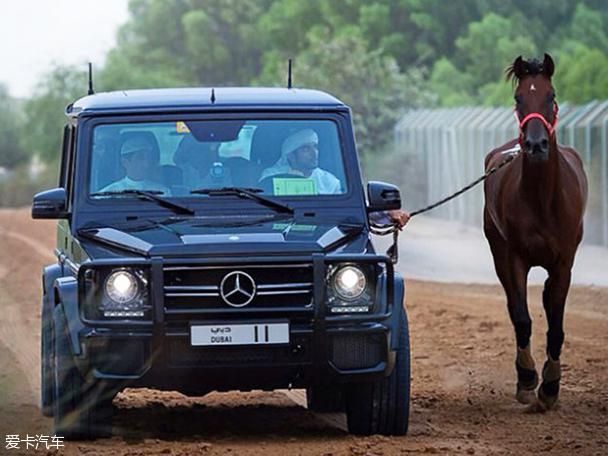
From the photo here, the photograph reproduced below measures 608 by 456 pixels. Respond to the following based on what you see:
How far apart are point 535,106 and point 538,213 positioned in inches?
34.2

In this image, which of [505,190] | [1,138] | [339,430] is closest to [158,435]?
[339,430]

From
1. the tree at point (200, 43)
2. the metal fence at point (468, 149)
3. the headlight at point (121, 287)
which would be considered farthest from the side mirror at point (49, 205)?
the tree at point (200, 43)

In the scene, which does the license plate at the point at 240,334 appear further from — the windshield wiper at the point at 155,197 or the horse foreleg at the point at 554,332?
the horse foreleg at the point at 554,332

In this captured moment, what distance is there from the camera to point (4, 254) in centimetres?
3095

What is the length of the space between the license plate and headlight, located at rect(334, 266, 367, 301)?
1.17 ft

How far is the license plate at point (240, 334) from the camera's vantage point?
9219mm

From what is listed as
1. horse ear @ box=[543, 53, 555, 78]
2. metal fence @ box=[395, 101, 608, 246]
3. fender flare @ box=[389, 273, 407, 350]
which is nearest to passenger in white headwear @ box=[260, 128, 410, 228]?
fender flare @ box=[389, 273, 407, 350]

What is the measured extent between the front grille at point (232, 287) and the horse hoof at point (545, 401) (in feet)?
8.65

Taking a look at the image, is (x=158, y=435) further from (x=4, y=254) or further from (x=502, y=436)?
(x=4, y=254)

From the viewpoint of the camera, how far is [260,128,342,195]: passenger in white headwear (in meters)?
10.5

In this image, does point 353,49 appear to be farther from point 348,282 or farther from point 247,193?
point 348,282

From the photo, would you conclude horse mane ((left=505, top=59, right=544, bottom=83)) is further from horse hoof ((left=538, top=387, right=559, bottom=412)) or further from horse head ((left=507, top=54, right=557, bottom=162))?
Answer: horse hoof ((left=538, top=387, right=559, bottom=412))

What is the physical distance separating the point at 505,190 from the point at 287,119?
7.67 ft

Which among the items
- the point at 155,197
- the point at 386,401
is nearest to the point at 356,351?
the point at 386,401
